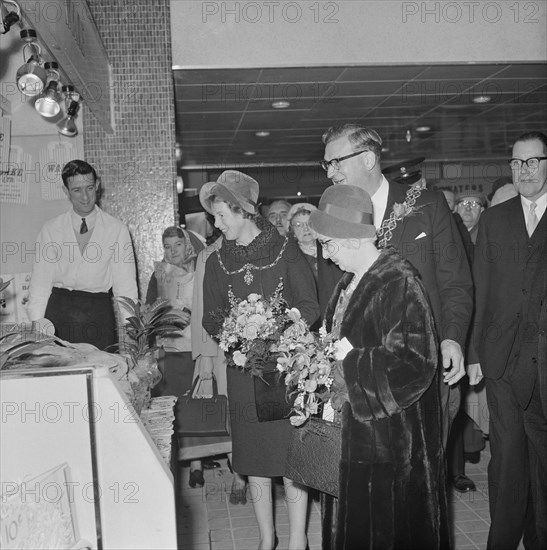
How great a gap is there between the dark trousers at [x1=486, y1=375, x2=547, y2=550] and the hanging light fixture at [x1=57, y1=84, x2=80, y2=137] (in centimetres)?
378

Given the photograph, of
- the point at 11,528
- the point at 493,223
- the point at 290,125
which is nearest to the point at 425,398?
the point at 11,528

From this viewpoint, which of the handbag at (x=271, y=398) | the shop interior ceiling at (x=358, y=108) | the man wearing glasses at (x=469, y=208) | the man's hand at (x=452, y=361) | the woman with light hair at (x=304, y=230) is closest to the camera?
the man's hand at (x=452, y=361)

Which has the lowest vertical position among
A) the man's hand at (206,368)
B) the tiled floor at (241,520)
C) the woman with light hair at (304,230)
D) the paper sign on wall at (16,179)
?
the tiled floor at (241,520)

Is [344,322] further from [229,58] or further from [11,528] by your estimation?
[229,58]

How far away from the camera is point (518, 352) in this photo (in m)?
3.22

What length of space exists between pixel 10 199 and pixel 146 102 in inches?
54.5

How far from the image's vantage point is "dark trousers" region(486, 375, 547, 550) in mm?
3182

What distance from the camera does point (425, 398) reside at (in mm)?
2188

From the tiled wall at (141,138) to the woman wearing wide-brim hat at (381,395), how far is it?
395cm

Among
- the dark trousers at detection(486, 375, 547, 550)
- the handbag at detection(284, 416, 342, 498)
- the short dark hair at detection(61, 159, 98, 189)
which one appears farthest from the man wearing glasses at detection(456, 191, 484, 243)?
the handbag at detection(284, 416, 342, 498)

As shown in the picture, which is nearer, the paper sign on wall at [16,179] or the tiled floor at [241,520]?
the tiled floor at [241,520]

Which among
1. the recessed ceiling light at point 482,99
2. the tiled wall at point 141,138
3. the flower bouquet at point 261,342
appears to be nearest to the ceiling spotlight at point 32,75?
the tiled wall at point 141,138

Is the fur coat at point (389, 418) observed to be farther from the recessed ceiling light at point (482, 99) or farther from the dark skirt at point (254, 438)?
the recessed ceiling light at point (482, 99)

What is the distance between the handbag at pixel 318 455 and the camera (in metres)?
2.18
